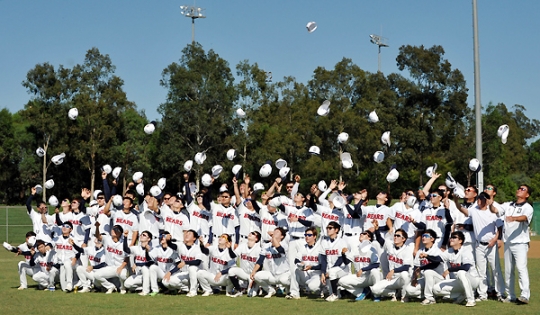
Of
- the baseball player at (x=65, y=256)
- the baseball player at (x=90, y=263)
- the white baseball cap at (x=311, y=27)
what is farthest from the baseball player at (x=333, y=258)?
the white baseball cap at (x=311, y=27)

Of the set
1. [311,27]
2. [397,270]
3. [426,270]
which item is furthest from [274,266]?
[311,27]

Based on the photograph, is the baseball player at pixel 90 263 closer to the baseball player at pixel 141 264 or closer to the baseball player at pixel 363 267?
the baseball player at pixel 141 264

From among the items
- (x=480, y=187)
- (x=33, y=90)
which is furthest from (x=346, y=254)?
(x=33, y=90)

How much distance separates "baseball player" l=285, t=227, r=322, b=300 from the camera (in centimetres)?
1360

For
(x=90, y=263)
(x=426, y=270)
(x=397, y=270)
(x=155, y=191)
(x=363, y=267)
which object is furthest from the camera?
(x=155, y=191)

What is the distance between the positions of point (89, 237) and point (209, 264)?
281 centimetres

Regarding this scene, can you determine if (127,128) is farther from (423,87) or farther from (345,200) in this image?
(345,200)

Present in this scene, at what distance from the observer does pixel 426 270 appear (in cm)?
1259

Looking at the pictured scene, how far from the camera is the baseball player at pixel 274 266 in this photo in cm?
1384

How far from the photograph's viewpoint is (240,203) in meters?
15.7

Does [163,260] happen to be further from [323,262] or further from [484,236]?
[484,236]

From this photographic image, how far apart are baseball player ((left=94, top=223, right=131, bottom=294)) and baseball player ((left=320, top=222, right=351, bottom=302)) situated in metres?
4.14

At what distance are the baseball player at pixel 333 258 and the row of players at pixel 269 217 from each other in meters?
0.16

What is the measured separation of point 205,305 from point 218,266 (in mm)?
1794
